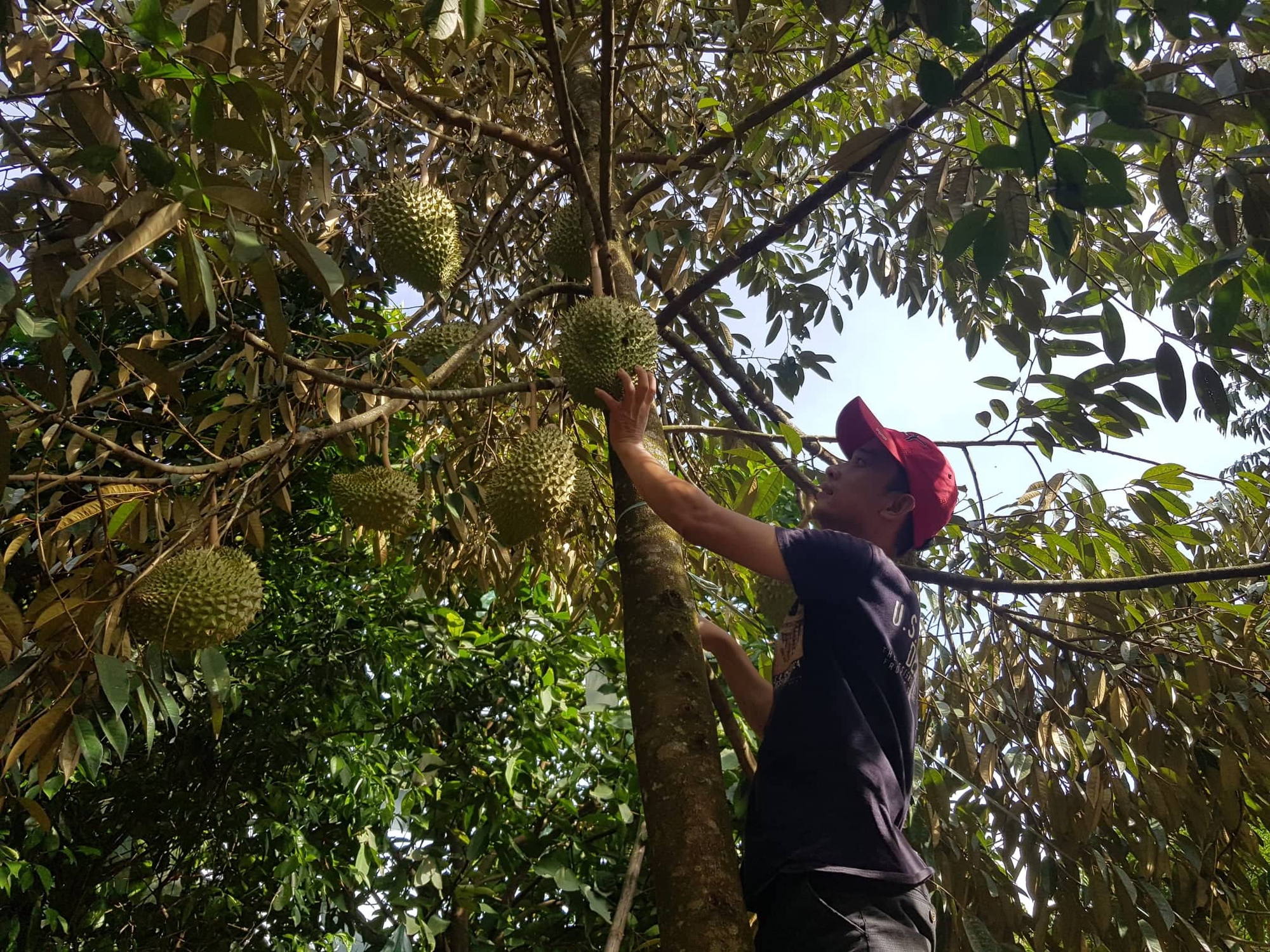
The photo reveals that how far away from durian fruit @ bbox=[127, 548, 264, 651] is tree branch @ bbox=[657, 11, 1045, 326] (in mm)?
1077

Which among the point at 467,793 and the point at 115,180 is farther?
the point at 467,793

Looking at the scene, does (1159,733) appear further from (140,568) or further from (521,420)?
(140,568)

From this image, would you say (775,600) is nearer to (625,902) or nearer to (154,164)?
(625,902)

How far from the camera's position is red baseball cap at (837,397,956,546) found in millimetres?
1875

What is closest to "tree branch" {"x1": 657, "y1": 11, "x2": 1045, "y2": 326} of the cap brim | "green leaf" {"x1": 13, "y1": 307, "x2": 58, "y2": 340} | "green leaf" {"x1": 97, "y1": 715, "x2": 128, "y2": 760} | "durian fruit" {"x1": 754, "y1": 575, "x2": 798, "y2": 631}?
the cap brim

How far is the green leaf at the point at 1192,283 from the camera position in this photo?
1266 millimetres

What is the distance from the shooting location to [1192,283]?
130 centimetres

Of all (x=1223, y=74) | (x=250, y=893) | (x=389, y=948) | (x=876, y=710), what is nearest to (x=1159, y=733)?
(x=876, y=710)

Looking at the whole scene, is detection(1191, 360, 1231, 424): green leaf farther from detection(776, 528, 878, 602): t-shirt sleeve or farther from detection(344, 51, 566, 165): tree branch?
detection(344, 51, 566, 165): tree branch

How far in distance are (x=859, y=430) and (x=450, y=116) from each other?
126cm

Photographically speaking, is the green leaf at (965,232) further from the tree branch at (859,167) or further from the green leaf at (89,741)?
the green leaf at (89,741)

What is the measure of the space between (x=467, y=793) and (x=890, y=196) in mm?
2479

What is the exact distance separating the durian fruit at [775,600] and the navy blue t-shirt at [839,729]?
1.78ft

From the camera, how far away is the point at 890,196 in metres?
3.06
